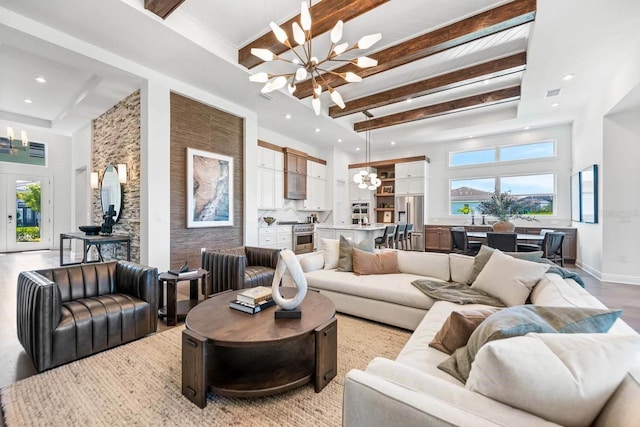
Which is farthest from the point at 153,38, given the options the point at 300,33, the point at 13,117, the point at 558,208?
the point at 558,208

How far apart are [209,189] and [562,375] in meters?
5.24

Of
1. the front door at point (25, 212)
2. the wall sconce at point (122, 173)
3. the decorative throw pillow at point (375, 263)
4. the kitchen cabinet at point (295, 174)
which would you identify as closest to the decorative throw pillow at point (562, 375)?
the decorative throw pillow at point (375, 263)

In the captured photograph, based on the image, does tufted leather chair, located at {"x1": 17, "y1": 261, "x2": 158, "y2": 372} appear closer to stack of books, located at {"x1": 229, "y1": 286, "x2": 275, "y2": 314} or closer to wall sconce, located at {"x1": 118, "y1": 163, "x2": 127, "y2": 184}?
stack of books, located at {"x1": 229, "y1": 286, "x2": 275, "y2": 314}

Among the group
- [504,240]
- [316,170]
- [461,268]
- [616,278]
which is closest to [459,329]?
[461,268]

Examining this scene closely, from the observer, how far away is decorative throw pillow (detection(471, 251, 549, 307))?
2215mm

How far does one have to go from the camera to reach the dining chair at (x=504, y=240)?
4.44 m

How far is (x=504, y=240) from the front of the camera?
4.49 metres

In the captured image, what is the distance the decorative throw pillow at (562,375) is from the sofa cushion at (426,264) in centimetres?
229

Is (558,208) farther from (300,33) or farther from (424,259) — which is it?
(300,33)

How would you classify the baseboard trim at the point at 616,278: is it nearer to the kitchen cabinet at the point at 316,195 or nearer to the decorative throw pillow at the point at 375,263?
the decorative throw pillow at the point at 375,263

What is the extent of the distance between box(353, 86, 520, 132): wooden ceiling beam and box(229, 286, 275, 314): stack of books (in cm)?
568

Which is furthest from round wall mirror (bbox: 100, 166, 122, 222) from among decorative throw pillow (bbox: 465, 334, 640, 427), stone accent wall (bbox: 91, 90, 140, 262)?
decorative throw pillow (bbox: 465, 334, 640, 427)

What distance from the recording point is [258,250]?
399cm

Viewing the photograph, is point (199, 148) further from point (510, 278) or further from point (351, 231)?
point (510, 278)
